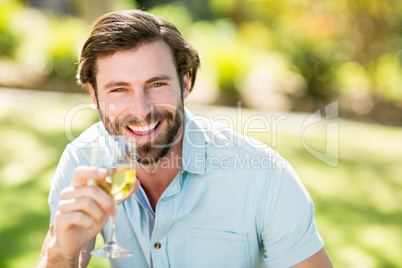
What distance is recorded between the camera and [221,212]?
2.49 meters

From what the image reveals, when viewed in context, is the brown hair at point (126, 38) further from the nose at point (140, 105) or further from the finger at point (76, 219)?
the finger at point (76, 219)

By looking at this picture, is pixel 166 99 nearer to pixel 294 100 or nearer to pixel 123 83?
pixel 123 83

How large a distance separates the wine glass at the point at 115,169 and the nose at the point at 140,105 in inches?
18.7

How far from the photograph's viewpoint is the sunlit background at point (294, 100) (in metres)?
5.16

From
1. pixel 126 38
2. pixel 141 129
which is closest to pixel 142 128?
pixel 141 129

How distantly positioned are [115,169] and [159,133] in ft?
2.32

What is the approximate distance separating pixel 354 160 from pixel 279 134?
1323 millimetres

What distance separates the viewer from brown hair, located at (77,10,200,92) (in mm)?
2482

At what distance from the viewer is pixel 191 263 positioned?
2498mm

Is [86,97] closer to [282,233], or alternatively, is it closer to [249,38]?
[249,38]

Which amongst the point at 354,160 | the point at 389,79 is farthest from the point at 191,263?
the point at 389,79

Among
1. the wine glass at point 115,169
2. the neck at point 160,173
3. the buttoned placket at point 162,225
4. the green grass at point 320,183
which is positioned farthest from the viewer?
the green grass at point 320,183
